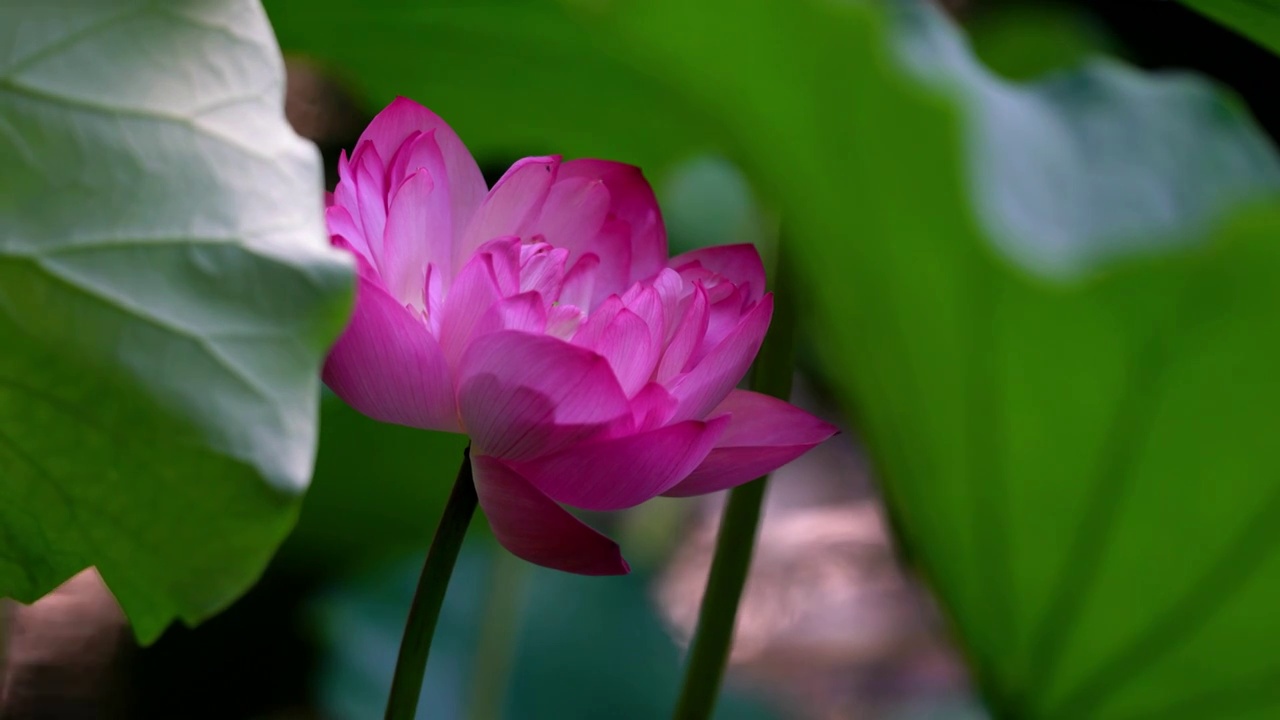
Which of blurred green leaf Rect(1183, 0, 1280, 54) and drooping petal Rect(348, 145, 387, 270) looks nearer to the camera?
drooping petal Rect(348, 145, 387, 270)

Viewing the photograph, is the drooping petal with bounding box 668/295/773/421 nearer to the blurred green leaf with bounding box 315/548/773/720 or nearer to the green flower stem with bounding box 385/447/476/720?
the green flower stem with bounding box 385/447/476/720

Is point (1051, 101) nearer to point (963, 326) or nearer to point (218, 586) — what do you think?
point (963, 326)

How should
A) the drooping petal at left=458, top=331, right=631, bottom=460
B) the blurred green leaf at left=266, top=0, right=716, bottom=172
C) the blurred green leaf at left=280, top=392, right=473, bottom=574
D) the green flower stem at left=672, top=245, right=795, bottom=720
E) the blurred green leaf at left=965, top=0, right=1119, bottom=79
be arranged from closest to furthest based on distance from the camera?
the drooping petal at left=458, top=331, right=631, bottom=460 < the green flower stem at left=672, top=245, right=795, bottom=720 < the blurred green leaf at left=266, top=0, right=716, bottom=172 < the blurred green leaf at left=280, top=392, right=473, bottom=574 < the blurred green leaf at left=965, top=0, right=1119, bottom=79

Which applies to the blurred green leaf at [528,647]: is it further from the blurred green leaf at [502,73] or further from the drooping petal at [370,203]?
the drooping petal at [370,203]

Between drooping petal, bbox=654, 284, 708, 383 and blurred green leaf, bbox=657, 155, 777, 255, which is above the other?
drooping petal, bbox=654, 284, 708, 383

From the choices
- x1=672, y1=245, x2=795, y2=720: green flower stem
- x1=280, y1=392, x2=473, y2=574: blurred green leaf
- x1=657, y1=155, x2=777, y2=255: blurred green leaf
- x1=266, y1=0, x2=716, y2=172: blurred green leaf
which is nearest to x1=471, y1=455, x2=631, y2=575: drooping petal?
x1=672, y1=245, x2=795, y2=720: green flower stem

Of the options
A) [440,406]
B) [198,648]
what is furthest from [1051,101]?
[198,648]
